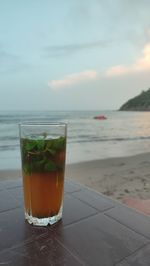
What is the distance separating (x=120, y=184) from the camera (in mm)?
3490

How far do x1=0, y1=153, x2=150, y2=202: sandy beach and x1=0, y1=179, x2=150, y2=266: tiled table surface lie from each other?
6.09ft

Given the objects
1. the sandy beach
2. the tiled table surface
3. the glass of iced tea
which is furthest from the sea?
the sandy beach

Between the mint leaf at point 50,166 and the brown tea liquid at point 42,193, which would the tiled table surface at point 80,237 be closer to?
the brown tea liquid at point 42,193

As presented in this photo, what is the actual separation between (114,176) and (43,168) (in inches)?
142

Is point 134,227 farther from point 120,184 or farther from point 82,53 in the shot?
point 82,53

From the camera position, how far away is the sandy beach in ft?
10.2

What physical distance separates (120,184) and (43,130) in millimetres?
3049

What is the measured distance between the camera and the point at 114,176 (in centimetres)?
409

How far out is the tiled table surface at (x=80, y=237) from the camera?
1.69 feet

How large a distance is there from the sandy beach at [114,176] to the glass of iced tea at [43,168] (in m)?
2.00

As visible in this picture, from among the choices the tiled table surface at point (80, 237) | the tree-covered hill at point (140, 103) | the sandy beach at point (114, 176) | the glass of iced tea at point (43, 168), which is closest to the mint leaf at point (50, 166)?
the glass of iced tea at point (43, 168)

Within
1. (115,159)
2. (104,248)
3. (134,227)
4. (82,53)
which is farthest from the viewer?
(82,53)

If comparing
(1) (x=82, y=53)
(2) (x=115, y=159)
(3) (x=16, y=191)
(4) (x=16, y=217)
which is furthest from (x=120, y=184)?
(1) (x=82, y=53)

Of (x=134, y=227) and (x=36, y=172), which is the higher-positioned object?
(x=36, y=172)
